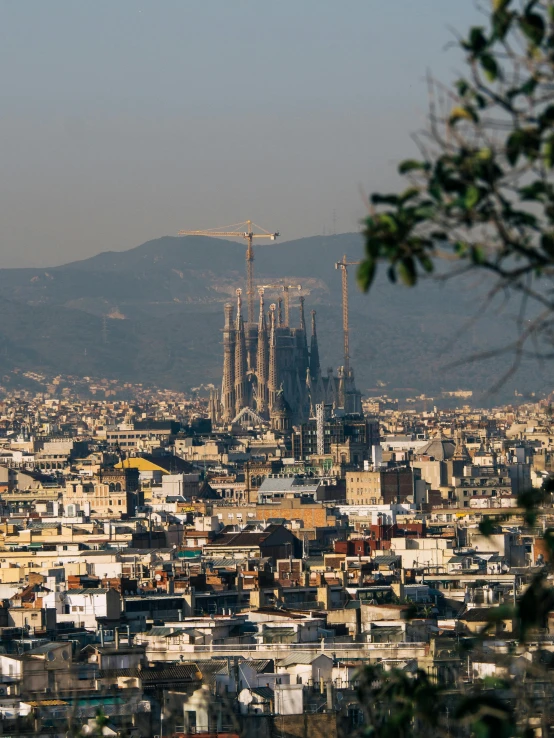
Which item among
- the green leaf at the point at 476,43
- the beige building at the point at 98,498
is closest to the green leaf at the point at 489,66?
the green leaf at the point at 476,43

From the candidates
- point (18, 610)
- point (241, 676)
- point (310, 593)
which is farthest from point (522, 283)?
point (310, 593)

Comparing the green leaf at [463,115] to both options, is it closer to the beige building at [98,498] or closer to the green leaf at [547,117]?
the green leaf at [547,117]

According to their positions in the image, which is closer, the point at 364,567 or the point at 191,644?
the point at 191,644

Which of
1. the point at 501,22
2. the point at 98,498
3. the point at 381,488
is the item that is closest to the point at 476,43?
the point at 501,22

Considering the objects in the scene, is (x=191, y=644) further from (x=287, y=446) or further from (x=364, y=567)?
(x=287, y=446)

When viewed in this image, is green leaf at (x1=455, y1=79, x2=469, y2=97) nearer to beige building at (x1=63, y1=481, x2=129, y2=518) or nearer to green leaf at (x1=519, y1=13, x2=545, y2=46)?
green leaf at (x1=519, y1=13, x2=545, y2=46)

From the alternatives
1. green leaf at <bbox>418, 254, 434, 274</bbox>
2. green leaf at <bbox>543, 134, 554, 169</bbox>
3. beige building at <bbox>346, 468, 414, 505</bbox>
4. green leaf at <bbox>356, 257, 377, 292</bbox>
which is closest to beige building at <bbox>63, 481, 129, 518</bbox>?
beige building at <bbox>346, 468, 414, 505</bbox>
